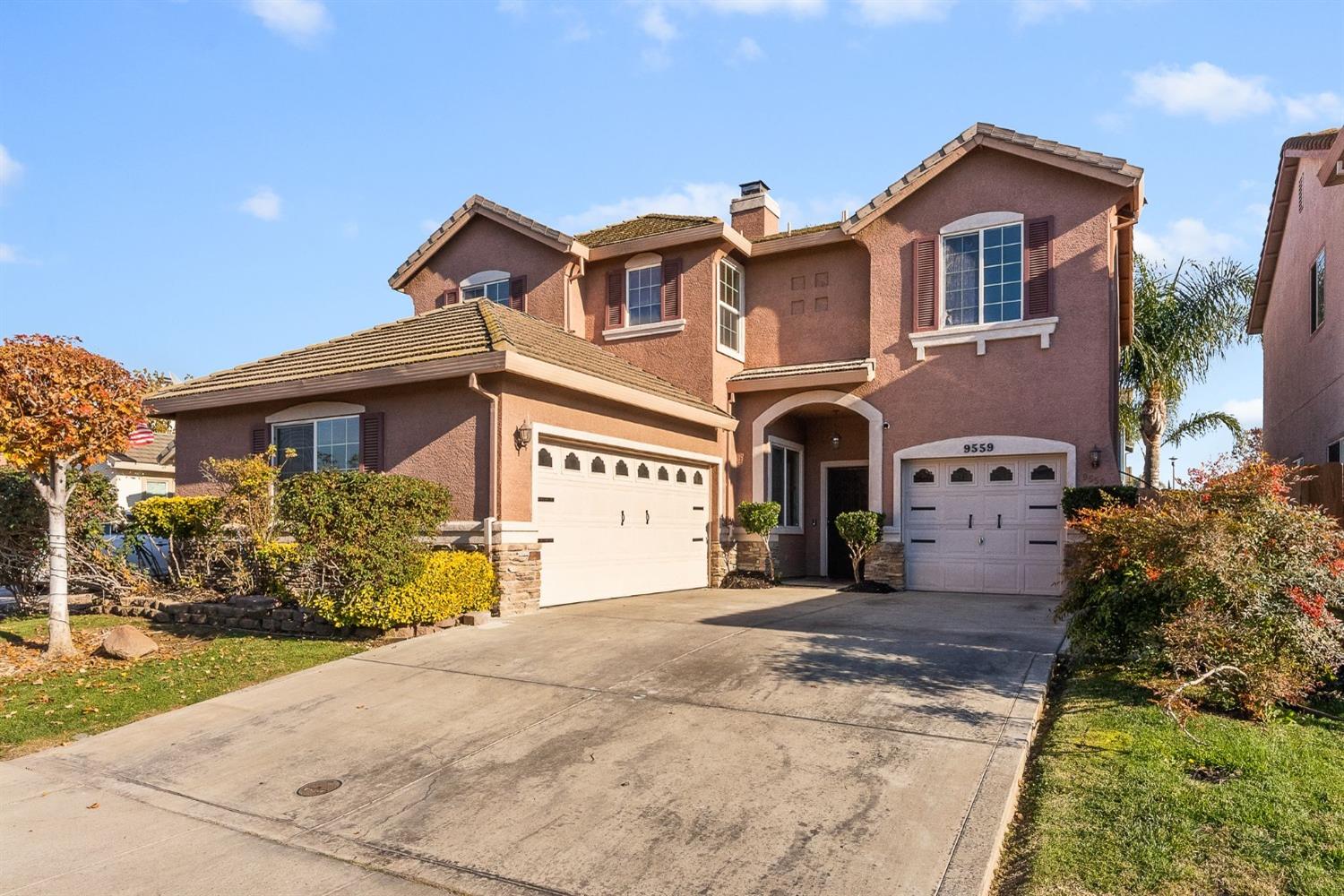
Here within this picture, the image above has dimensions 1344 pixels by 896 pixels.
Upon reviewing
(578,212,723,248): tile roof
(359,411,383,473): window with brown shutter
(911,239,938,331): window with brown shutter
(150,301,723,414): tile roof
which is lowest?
(359,411,383,473): window with brown shutter

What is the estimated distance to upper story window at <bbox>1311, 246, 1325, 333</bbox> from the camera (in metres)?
12.9

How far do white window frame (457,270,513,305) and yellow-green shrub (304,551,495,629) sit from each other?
27.3 feet

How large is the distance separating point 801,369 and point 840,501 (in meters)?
3.53

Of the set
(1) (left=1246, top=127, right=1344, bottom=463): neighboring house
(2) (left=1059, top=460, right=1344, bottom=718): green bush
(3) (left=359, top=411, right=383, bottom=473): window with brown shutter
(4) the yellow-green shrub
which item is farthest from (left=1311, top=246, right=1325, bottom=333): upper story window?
(3) (left=359, top=411, right=383, bottom=473): window with brown shutter

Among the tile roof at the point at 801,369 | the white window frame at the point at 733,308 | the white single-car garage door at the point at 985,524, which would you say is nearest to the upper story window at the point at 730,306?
the white window frame at the point at 733,308

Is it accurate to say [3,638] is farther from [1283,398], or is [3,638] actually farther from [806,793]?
[1283,398]

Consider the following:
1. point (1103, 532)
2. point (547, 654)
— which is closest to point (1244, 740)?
point (1103, 532)

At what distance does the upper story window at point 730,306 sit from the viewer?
53.3 ft

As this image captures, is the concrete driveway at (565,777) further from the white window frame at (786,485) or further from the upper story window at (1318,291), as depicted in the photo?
the upper story window at (1318,291)

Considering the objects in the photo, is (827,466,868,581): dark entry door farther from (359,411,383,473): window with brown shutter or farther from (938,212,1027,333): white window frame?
(359,411,383,473): window with brown shutter

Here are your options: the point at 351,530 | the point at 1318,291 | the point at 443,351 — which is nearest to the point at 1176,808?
the point at 351,530

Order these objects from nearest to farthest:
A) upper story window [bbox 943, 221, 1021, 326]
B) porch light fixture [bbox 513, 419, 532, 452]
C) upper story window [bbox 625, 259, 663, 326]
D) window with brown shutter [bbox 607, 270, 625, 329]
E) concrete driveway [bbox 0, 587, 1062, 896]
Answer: concrete driveway [bbox 0, 587, 1062, 896] → porch light fixture [bbox 513, 419, 532, 452] → upper story window [bbox 943, 221, 1021, 326] → upper story window [bbox 625, 259, 663, 326] → window with brown shutter [bbox 607, 270, 625, 329]

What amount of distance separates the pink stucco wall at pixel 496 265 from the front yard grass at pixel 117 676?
885 centimetres

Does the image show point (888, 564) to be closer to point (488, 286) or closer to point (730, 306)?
point (730, 306)
